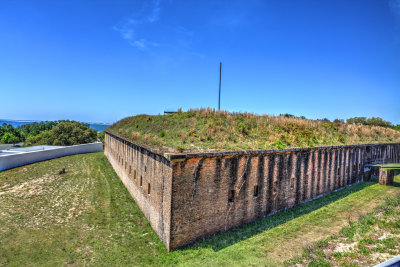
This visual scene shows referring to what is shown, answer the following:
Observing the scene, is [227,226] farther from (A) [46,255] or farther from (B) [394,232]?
(A) [46,255]

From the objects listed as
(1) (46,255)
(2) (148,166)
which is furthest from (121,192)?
(1) (46,255)

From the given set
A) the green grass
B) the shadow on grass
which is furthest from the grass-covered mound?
the green grass

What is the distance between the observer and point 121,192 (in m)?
15.5

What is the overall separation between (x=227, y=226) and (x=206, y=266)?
2557 mm

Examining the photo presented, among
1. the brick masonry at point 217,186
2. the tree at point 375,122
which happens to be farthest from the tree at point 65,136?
the tree at point 375,122

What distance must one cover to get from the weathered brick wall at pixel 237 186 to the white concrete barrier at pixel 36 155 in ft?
70.3

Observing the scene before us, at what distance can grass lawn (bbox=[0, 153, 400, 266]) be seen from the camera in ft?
26.0

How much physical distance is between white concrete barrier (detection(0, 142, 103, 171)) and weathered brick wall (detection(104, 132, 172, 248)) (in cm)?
1489

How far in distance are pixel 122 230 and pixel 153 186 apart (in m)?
2.55

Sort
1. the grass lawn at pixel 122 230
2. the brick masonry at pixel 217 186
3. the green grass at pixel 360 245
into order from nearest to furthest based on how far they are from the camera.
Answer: the green grass at pixel 360 245, the grass lawn at pixel 122 230, the brick masonry at pixel 217 186

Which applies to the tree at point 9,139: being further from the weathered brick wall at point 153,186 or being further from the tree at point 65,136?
the weathered brick wall at point 153,186

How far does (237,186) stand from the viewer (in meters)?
9.66

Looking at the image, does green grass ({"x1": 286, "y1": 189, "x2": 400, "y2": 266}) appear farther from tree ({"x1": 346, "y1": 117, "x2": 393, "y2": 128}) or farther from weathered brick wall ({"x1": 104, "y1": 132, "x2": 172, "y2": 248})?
tree ({"x1": 346, "y1": 117, "x2": 393, "y2": 128})

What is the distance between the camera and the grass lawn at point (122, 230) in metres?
7.93
